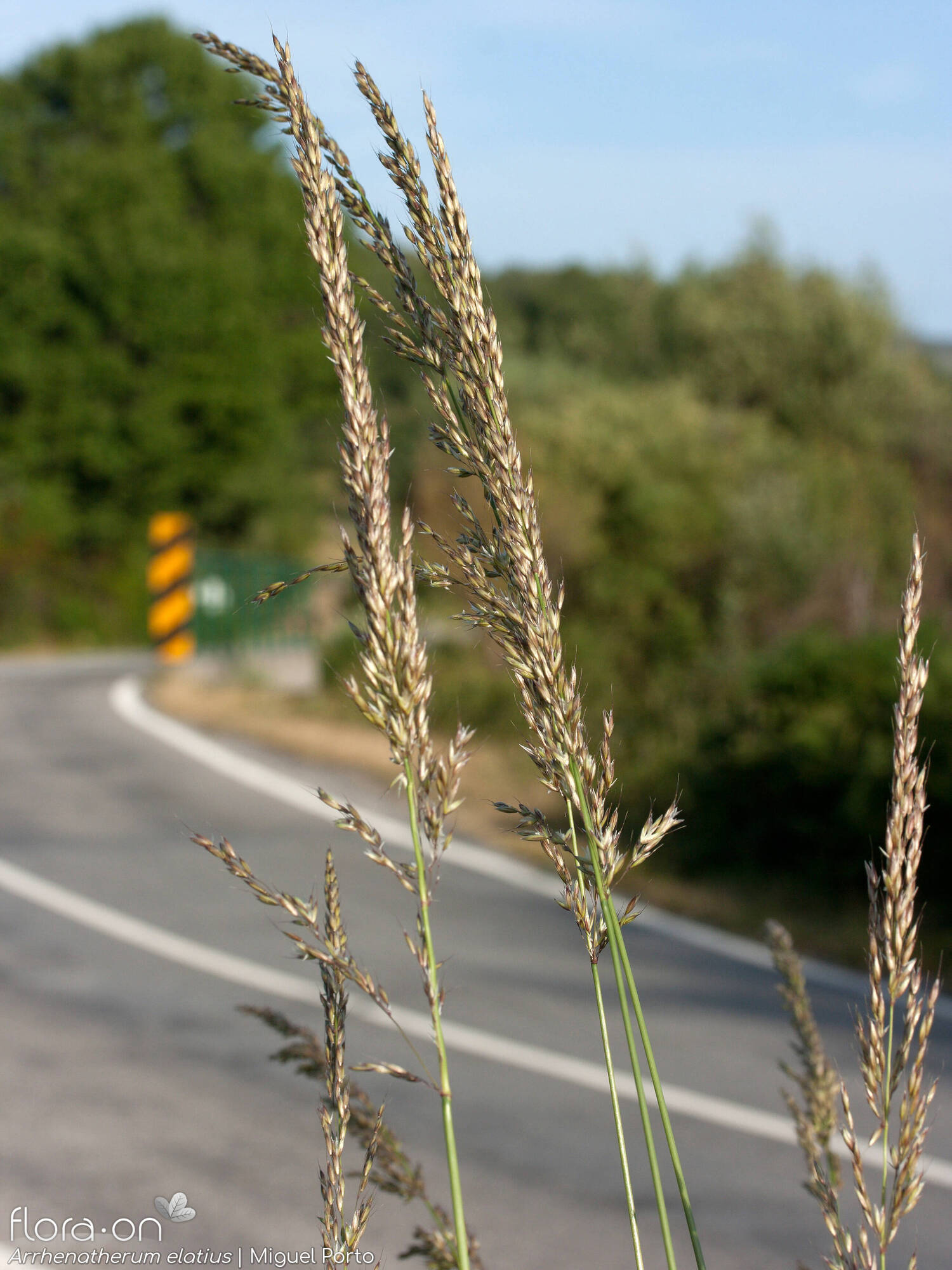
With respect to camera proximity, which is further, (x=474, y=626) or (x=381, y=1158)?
(x=381, y=1158)

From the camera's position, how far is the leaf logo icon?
→ 393 cm

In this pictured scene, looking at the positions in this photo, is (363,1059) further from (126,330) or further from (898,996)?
(126,330)

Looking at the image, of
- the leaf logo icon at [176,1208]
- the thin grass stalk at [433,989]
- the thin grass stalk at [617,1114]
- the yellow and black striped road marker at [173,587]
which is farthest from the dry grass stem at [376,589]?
the yellow and black striped road marker at [173,587]

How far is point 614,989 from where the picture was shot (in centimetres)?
626


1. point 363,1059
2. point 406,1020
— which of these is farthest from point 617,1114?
point 406,1020

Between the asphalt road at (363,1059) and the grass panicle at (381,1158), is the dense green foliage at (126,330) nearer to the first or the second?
the asphalt road at (363,1059)

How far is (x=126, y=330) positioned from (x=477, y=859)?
27.5 meters

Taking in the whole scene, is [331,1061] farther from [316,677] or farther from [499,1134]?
[316,677]

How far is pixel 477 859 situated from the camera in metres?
8.94

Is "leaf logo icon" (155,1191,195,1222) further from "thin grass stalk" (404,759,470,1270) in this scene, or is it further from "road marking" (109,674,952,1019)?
"thin grass stalk" (404,759,470,1270)

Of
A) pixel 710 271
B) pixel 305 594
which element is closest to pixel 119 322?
pixel 305 594

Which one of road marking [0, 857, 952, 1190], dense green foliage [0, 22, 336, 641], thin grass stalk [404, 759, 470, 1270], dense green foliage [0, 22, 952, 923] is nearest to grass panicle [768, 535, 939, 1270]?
thin grass stalk [404, 759, 470, 1270]

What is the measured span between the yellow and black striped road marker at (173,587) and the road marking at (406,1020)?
902 cm

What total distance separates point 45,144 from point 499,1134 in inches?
1415
